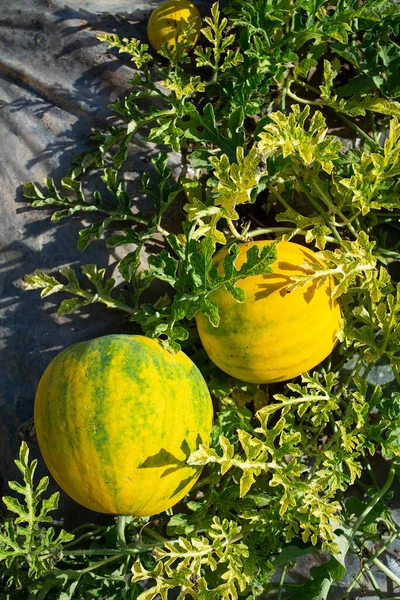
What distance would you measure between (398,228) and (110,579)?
177cm

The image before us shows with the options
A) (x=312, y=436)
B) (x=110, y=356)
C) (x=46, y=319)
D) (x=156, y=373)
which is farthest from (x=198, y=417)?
(x=46, y=319)

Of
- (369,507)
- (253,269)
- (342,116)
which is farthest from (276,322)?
(342,116)

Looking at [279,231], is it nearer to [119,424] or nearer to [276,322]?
[276,322]

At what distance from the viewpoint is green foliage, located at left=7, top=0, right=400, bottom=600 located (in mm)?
1780

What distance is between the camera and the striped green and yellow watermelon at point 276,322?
179cm

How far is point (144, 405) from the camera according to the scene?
1705mm

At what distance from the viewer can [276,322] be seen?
1.79m

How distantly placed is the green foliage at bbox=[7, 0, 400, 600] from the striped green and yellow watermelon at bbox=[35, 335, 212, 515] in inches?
4.7

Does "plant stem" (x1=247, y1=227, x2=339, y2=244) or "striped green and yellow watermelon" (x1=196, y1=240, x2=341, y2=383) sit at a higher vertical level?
"plant stem" (x1=247, y1=227, x2=339, y2=244)

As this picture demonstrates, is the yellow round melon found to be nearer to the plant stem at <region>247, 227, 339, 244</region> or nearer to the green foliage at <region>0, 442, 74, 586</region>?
the plant stem at <region>247, 227, 339, 244</region>

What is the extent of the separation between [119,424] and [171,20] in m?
1.75

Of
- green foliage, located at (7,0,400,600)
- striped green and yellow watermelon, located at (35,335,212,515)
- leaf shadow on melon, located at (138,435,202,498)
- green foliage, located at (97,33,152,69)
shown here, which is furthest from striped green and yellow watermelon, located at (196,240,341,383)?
green foliage, located at (97,33,152,69)

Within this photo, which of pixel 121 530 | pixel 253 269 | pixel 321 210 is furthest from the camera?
pixel 321 210

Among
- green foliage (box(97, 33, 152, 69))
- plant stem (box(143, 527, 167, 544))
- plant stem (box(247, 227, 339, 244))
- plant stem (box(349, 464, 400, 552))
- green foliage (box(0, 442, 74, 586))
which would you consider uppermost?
green foliage (box(97, 33, 152, 69))
